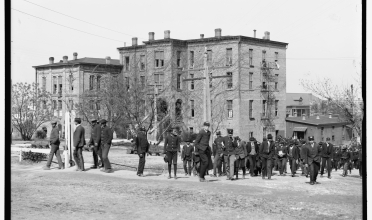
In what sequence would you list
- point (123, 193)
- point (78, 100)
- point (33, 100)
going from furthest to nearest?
Result: point (78, 100) < point (33, 100) < point (123, 193)

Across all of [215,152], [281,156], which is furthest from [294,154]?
[215,152]

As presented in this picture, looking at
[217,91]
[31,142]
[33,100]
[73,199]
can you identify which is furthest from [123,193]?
[217,91]

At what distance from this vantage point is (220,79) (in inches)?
1563

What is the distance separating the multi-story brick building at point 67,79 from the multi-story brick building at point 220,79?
5.38m

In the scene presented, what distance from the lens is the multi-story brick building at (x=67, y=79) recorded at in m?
26.1

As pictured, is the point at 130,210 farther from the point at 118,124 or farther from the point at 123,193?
the point at 118,124

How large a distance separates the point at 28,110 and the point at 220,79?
18.2 metres

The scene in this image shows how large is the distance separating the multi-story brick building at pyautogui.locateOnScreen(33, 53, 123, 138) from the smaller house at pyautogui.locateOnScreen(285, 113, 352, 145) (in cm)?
1377

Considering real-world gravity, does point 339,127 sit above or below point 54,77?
below

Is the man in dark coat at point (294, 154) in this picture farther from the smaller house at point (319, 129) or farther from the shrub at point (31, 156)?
the shrub at point (31, 156)

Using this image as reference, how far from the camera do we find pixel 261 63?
30.6 metres

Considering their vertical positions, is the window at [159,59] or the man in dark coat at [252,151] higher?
the window at [159,59]

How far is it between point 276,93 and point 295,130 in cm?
347

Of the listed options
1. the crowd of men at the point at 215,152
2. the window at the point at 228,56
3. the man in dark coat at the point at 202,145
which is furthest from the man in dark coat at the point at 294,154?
the window at the point at 228,56
